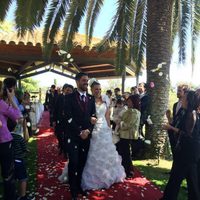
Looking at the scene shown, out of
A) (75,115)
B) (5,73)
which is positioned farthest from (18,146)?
(5,73)

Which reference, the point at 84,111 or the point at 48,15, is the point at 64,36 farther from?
the point at 84,111

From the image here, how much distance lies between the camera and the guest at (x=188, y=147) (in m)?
4.72

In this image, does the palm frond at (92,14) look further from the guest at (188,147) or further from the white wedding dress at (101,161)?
the guest at (188,147)

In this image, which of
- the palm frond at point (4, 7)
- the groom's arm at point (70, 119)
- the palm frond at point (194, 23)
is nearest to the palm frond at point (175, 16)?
the palm frond at point (194, 23)

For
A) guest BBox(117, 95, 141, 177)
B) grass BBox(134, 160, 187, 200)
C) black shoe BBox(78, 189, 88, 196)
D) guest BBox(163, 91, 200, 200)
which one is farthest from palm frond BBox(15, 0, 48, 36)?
guest BBox(163, 91, 200, 200)

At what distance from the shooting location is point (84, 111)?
5594 millimetres

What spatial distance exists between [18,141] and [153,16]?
5234 millimetres

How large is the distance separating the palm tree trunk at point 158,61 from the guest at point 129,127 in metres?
1.83

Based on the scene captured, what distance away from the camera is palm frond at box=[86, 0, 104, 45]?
10.7m

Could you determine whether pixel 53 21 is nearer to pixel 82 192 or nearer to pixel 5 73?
pixel 82 192

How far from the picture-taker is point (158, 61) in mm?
8500

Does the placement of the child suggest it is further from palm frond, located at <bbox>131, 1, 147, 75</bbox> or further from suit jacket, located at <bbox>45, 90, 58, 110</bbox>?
palm frond, located at <bbox>131, 1, 147, 75</bbox>

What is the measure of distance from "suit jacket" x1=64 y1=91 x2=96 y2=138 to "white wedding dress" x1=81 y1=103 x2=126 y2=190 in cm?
57

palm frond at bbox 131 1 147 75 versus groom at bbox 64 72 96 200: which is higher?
palm frond at bbox 131 1 147 75
